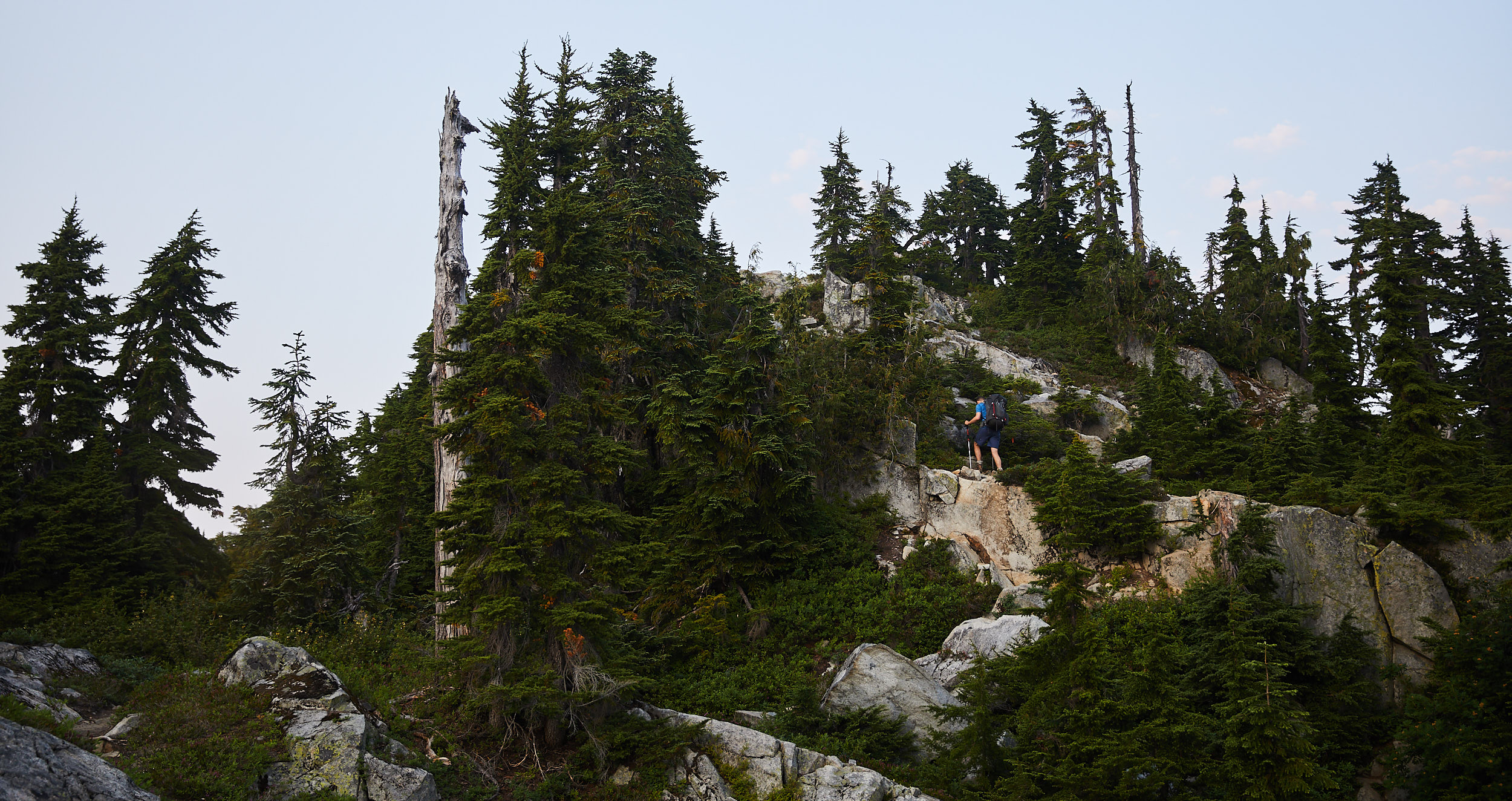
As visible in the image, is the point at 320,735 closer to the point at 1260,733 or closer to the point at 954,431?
the point at 1260,733

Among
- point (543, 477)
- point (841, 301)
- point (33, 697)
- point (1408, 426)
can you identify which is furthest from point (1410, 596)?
point (33, 697)

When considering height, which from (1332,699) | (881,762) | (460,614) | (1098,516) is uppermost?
(1098,516)

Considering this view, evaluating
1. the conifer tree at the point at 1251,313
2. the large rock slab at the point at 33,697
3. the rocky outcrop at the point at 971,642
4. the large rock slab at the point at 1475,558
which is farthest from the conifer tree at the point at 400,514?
the conifer tree at the point at 1251,313

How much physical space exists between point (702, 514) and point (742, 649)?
3.15m

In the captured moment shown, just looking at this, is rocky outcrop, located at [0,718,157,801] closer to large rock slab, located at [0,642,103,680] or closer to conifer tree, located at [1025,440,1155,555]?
large rock slab, located at [0,642,103,680]

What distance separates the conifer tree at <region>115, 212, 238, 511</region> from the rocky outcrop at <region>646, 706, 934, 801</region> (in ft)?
60.0

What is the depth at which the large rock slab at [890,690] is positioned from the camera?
515 inches

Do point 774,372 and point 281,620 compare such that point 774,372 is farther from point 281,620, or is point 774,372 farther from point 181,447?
point 181,447

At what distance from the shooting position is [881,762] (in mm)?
12141

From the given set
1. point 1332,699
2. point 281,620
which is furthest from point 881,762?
point 281,620

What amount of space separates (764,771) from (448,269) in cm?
1121

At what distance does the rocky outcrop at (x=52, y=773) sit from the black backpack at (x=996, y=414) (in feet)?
59.6

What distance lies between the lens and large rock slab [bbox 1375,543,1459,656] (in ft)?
45.5

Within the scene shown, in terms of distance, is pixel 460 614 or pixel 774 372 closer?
pixel 460 614
